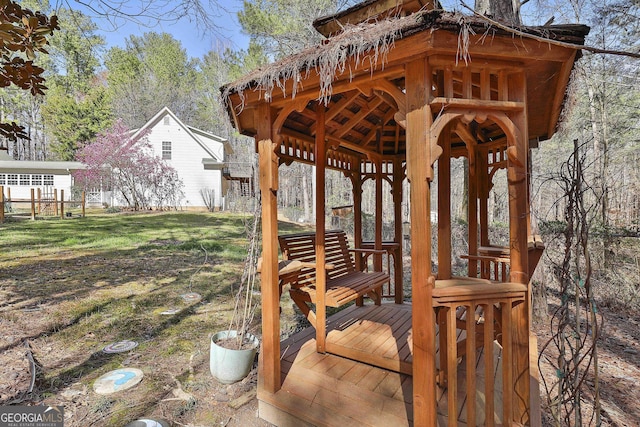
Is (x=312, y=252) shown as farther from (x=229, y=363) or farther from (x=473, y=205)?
(x=473, y=205)

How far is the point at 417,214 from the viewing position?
6.19 feet

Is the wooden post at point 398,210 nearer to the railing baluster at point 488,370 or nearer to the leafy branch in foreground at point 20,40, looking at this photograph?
the railing baluster at point 488,370

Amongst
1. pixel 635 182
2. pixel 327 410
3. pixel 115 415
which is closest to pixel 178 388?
pixel 115 415

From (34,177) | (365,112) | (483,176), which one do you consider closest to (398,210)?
(483,176)

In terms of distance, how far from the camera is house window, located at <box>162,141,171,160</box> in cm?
1922

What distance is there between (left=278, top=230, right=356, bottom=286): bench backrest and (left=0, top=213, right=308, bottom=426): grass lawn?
62 cm

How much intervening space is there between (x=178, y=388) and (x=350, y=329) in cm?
176

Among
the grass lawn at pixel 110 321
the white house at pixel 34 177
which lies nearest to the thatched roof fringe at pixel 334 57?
the grass lawn at pixel 110 321

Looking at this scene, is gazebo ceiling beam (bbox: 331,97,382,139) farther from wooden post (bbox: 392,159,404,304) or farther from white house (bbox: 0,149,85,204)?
white house (bbox: 0,149,85,204)

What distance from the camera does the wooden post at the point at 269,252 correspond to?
2.56 m

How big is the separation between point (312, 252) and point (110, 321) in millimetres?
2889

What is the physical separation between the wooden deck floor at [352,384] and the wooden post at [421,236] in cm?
39

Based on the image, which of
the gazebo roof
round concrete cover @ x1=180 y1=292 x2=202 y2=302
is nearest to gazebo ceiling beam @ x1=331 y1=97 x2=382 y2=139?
the gazebo roof

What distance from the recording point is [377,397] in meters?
2.37
